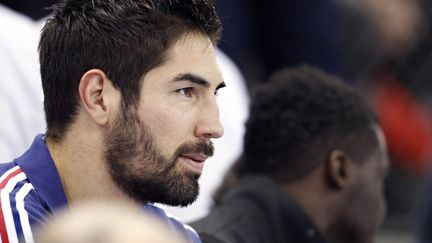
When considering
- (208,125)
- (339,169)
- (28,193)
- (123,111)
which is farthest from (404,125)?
(28,193)

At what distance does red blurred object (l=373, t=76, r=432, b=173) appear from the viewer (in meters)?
7.16

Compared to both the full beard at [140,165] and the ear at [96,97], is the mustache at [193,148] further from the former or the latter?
the ear at [96,97]

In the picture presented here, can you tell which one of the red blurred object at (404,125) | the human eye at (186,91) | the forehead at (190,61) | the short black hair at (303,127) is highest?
the forehead at (190,61)

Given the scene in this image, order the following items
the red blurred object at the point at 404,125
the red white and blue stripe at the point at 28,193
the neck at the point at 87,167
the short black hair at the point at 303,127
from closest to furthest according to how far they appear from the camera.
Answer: the red white and blue stripe at the point at 28,193 < the neck at the point at 87,167 < the short black hair at the point at 303,127 < the red blurred object at the point at 404,125

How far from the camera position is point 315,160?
410 centimetres

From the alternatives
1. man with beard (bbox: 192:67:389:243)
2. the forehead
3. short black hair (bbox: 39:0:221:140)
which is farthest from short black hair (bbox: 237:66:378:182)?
short black hair (bbox: 39:0:221:140)

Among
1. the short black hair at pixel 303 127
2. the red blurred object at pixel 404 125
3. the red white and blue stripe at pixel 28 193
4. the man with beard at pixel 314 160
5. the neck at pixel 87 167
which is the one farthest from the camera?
the red blurred object at pixel 404 125

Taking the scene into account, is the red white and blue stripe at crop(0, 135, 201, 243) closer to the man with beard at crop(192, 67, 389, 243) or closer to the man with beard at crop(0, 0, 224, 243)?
the man with beard at crop(0, 0, 224, 243)

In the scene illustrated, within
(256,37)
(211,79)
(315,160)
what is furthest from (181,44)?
(256,37)

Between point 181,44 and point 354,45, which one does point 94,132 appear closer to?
point 181,44

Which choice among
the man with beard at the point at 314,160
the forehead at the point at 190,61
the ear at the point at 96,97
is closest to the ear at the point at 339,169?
the man with beard at the point at 314,160

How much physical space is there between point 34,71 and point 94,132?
143 cm

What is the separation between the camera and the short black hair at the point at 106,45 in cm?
284

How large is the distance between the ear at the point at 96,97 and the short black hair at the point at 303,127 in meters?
1.35
